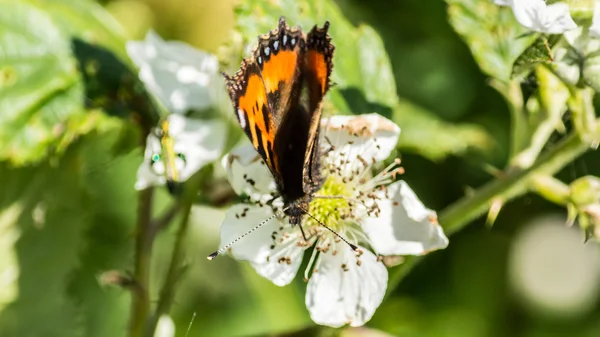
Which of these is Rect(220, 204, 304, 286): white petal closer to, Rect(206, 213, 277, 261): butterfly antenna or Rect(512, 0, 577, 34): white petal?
Rect(206, 213, 277, 261): butterfly antenna

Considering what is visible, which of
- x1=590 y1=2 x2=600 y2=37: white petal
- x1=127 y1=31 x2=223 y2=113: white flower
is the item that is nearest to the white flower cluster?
x1=127 y1=31 x2=223 y2=113: white flower

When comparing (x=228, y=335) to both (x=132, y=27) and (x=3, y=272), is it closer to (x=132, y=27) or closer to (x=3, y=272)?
(x=3, y=272)

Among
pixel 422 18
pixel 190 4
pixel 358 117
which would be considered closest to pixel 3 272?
pixel 358 117

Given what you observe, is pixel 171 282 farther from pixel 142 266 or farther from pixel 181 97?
pixel 181 97

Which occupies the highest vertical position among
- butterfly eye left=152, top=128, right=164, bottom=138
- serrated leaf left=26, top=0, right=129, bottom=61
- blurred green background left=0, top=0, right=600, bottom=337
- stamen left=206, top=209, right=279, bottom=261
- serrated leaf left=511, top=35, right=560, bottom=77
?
serrated leaf left=26, top=0, right=129, bottom=61

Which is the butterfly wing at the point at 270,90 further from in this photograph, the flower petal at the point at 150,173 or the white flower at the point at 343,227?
the flower petal at the point at 150,173

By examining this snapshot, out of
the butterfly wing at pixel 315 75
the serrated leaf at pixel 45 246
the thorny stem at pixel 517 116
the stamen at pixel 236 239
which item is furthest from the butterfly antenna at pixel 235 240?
the serrated leaf at pixel 45 246

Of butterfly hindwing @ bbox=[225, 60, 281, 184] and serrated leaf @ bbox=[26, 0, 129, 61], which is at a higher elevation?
serrated leaf @ bbox=[26, 0, 129, 61]
